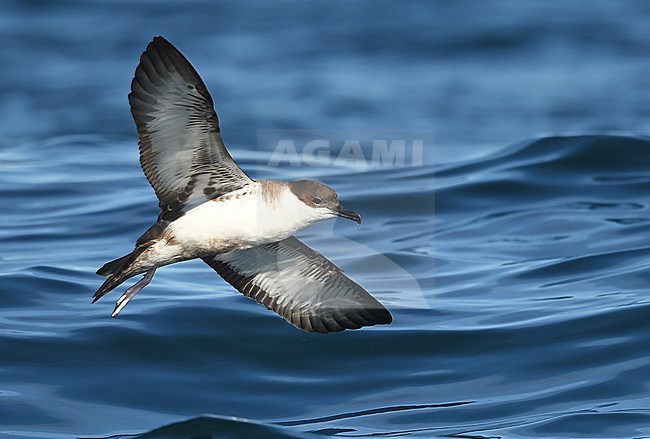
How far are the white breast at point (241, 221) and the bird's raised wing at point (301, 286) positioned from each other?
35.8 inches

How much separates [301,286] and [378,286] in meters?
3.22

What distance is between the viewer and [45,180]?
15.0m

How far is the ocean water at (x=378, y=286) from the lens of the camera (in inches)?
359

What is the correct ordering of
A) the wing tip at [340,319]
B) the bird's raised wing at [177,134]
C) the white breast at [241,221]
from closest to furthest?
the bird's raised wing at [177,134] → the white breast at [241,221] → the wing tip at [340,319]

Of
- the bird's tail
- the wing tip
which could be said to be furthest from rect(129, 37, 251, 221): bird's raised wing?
the wing tip

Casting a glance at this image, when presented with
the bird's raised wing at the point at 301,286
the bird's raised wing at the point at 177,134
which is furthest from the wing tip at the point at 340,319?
the bird's raised wing at the point at 177,134

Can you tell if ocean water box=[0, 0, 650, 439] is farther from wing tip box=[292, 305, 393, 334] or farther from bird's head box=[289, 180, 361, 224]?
bird's head box=[289, 180, 361, 224]

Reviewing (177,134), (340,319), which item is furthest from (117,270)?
(340,319)

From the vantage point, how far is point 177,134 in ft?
22.7

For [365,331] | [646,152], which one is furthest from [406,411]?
[646,152]

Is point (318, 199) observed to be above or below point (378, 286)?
above

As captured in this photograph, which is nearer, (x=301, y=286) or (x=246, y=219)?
(x=246, y=219)

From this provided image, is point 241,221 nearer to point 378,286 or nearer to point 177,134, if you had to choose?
point 177,134

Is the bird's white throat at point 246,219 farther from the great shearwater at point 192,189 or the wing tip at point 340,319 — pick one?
the wing tip at point 340,319
